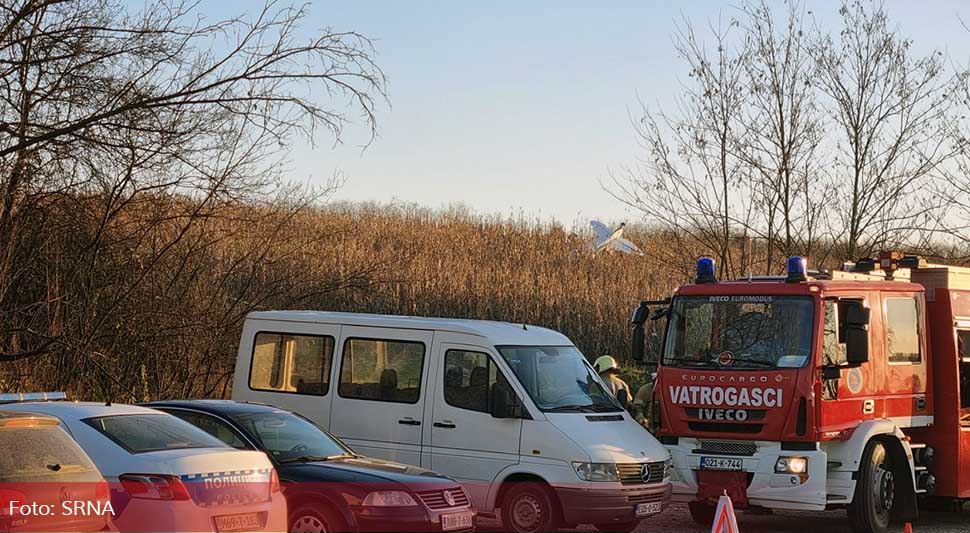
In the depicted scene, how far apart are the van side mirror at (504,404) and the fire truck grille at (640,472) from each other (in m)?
1.22

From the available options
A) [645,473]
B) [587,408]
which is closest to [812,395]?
[645,473]

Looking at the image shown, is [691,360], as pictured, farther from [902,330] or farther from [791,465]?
[902,330]

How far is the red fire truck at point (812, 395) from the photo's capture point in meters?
13.2

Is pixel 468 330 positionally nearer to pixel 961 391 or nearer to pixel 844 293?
pixel 844 293

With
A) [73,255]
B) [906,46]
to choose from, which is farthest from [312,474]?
[906,46]

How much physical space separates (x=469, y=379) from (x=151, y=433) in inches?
177

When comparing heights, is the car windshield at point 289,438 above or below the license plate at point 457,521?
above

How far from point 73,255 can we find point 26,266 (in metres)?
0.80

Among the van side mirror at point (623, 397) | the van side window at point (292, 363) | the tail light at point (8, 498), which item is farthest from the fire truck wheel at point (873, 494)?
the tail light at point (8, 498)

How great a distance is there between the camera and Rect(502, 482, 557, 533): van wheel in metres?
12.7

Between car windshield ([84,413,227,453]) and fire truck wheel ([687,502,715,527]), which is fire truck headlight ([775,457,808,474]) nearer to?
fire truck wheel ([687,502,715,527])

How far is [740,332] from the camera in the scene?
544 inches

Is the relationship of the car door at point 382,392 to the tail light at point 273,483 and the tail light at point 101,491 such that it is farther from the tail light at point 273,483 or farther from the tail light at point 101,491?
the tail light at point 101,491

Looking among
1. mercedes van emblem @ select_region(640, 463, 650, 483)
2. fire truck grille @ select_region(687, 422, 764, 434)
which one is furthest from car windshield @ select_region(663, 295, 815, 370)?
mercedes van emblem @ select_region(640, 463, 650, 483)
